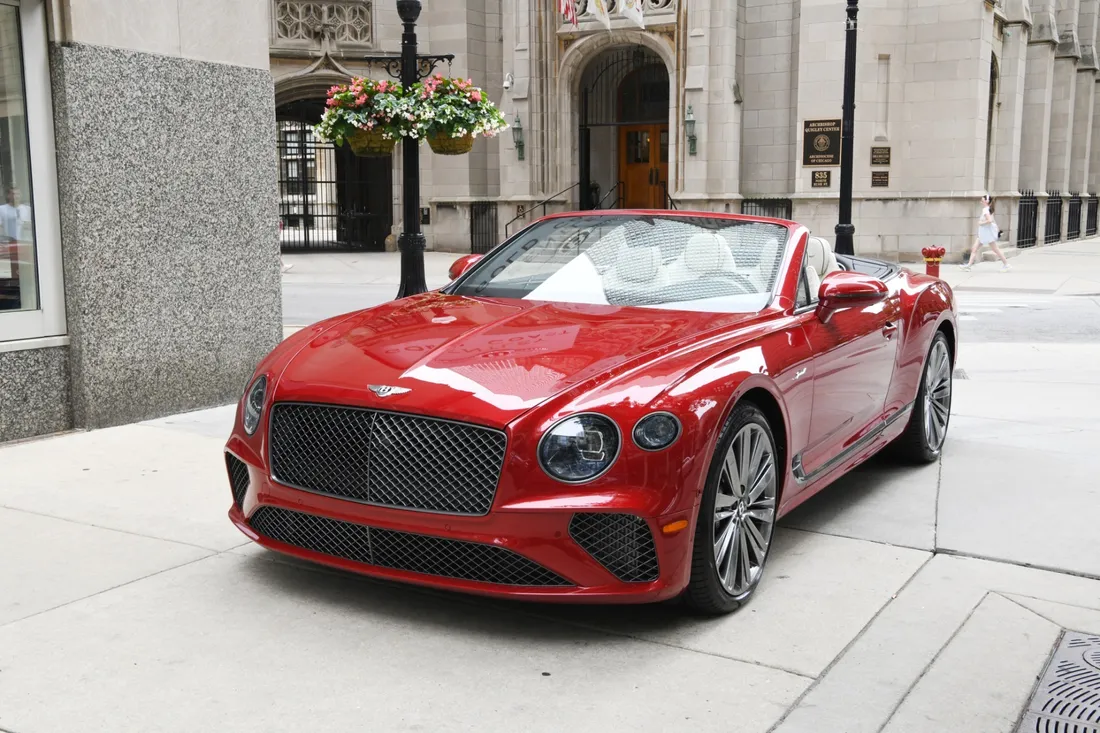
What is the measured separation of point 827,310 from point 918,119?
2318 centimetres

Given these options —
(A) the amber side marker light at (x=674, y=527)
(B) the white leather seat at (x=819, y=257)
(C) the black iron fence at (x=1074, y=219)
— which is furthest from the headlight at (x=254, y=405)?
(C) the black iron fence at (x=1074, y=219)

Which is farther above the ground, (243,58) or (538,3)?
(538,3)

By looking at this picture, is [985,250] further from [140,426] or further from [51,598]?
[51,598]

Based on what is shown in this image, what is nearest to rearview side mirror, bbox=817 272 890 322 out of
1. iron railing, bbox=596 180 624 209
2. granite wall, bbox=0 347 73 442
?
granite wall, bbox=0 347 73 442

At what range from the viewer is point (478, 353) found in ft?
14.4

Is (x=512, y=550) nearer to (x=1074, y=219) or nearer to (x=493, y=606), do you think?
(x=493, y=606)

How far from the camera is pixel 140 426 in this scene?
25.2 ft

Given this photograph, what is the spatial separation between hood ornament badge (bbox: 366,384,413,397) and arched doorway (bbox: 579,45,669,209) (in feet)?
89.6

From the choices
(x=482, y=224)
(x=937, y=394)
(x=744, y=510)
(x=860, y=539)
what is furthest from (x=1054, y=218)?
(x=744, y=510)

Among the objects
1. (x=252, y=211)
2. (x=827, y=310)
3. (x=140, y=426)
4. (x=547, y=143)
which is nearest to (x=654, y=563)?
(x=827, y=310)

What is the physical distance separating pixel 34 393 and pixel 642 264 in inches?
162

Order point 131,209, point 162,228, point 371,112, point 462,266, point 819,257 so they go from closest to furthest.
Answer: point 819,257 < point 462,266 < point 131,209 < point 162,228 < point 371,112

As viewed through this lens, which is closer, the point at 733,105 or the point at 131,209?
the point at 131,209

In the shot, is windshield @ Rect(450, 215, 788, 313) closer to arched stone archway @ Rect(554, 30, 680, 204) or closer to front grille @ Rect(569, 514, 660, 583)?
front grille @ Rect(569, 514, 660, 583)
